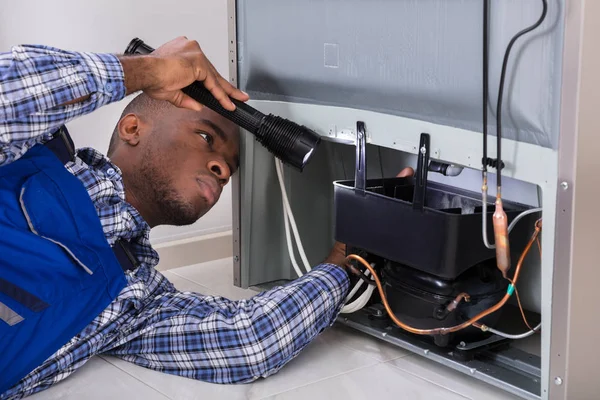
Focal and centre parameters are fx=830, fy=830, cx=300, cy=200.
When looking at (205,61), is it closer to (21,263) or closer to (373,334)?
(21,263)

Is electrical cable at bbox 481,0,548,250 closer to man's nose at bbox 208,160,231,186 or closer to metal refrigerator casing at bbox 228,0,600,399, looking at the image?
metal refrigerator casing at bbox 228,0,600,399

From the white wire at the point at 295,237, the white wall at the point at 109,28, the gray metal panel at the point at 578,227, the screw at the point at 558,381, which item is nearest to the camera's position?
the gray metal panel at the point at 578,227

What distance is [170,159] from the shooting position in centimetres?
165

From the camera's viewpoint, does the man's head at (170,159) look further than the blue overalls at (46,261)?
Yes

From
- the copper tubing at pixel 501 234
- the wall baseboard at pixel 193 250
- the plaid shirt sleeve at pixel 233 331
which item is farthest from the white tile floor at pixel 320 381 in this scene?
the wall baseboard at pixel 193 250

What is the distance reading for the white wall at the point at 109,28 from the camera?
6.26 ft

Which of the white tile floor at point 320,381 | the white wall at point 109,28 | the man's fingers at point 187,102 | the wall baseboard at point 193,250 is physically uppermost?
the white wall at point 109,28

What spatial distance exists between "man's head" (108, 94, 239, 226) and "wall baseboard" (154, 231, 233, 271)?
1.50 ft

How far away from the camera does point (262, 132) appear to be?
5.05 feet

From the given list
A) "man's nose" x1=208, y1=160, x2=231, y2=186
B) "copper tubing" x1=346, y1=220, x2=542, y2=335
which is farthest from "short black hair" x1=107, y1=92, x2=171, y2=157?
"copper tubing" x1=346, y1=220, x2=542, y2=335

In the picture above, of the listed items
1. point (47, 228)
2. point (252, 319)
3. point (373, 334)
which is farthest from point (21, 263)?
point (373, 334)

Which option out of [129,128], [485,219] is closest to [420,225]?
[485,219]

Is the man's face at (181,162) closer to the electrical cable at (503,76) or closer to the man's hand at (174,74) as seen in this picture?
the man's hand at (174,74)

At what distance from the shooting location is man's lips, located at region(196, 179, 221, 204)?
168 centimetres
